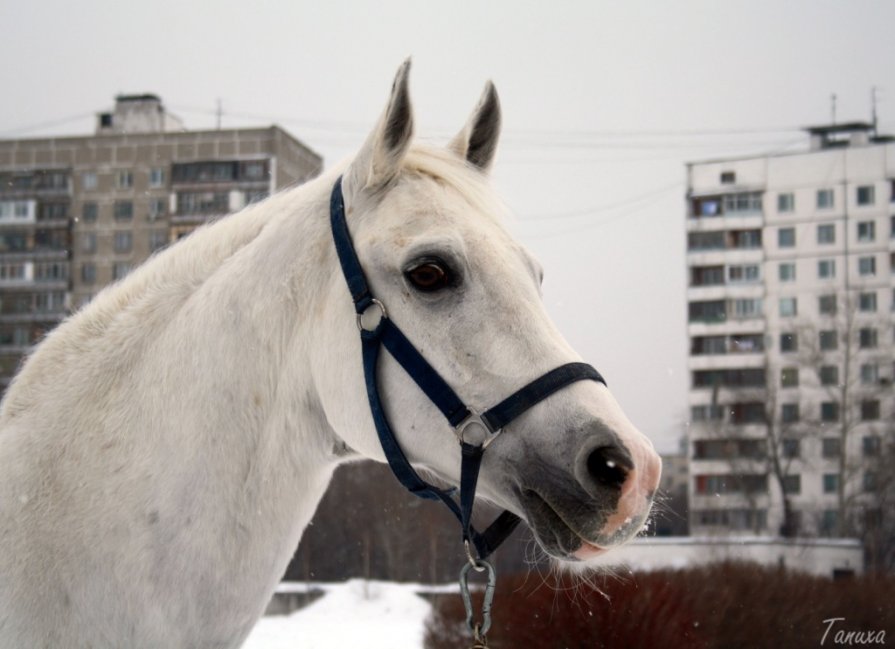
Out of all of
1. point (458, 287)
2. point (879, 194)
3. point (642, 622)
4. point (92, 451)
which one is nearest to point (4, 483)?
point (92, 451)

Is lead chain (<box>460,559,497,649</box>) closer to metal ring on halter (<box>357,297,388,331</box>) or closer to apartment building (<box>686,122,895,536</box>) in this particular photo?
metal ring on halter (<box>357,297,388,331</box>)

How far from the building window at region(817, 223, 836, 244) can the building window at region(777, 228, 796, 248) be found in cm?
149

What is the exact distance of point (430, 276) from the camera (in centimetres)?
222

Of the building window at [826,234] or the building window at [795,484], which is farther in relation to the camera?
the building window at [826,234]

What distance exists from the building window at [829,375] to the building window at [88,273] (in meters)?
37.7

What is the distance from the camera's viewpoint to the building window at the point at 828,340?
124ft

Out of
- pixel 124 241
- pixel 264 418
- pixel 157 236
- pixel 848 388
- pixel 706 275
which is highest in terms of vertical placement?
pixel 157 236

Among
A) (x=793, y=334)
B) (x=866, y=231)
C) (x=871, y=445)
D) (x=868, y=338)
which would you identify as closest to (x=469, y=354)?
(x=871, y=445)

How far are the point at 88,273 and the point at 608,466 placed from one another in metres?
46.8

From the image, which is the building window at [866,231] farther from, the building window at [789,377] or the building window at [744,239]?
the building window at [789,377]

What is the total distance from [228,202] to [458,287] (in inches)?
1620

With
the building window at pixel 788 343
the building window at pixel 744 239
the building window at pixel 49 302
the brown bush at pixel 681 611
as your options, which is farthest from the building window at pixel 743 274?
the building window at pixel 49 302

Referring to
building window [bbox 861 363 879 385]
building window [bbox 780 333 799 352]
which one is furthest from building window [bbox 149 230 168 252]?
building window [bbox 861 363 879 385]
